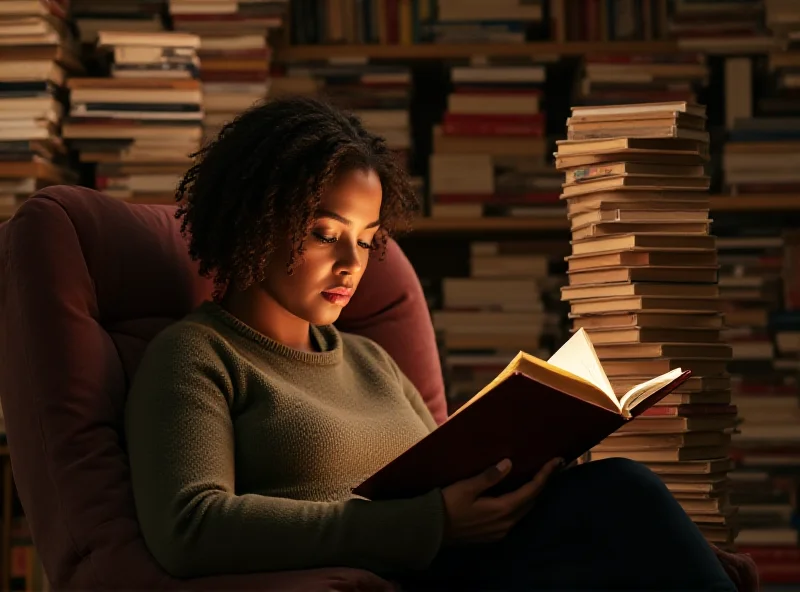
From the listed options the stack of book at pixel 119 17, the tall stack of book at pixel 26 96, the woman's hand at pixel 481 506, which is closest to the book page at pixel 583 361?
the woman's hand at pixel 481 506

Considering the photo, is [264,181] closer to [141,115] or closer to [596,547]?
[596,547]

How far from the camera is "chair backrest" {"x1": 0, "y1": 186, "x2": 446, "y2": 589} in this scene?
1267 mm

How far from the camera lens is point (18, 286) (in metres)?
1.37

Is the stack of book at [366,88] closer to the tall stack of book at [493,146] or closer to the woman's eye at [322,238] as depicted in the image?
the tall stack of book at [493,146]

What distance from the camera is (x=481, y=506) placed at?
47.9 inches

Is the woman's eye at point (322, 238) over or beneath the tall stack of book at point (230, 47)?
beneath

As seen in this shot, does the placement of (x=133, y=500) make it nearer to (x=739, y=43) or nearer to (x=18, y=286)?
(x=18, y=286)

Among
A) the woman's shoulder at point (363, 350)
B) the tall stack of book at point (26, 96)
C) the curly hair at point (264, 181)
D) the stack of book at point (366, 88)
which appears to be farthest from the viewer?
the stack of book at point (366, 88)

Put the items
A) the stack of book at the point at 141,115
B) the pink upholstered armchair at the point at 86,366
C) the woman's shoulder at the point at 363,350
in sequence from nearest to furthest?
the pink upholstered armchair at the point at 86,366
the woman's shoulder at the point at 363,350
the stack of book at the point at 141,115

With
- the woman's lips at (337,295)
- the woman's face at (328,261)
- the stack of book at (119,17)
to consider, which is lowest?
the woman's lips at (337,295)

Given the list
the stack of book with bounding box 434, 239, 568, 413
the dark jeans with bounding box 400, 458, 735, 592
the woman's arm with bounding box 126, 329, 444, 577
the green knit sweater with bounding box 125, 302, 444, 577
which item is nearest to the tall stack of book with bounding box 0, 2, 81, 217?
the stack of book with bounding box 434, 239, 568, 413

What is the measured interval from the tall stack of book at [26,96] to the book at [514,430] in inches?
70.6

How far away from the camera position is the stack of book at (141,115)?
2.82m

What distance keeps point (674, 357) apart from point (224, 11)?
5.33 ft
